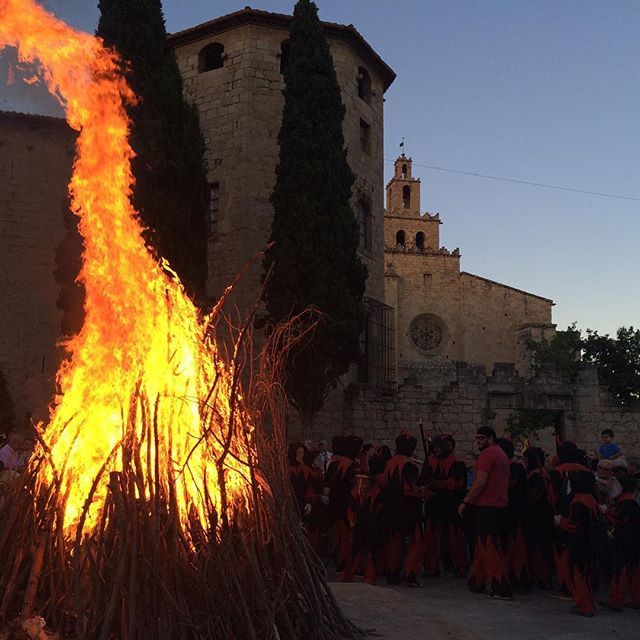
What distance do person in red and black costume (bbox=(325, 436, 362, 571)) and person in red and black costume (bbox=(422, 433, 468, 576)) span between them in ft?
3.33

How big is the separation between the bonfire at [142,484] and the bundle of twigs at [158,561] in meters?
0.01

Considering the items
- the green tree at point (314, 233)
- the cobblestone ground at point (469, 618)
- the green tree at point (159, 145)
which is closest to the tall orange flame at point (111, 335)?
the cobblestone ground at point (469, 618)

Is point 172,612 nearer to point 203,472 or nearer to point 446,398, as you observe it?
point 203,472

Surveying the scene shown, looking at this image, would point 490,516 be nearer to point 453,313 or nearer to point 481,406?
point 481,406

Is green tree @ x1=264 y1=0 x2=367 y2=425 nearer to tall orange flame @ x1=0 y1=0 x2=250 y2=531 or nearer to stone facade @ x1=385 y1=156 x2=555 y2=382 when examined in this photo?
tall orange flame @ x1=0 y1=0 x2=250 y2=531

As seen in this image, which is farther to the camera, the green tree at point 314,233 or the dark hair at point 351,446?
the green tree at point 314,233

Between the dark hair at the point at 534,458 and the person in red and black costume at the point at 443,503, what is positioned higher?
the dark hair at the point at 534,458

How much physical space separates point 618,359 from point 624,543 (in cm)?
2336

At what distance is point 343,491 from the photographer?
355 inches

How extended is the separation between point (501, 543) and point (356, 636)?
389 cm

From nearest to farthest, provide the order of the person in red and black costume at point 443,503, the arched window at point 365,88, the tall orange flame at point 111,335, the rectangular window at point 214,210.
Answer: the tall orange flame at point 111,335
the person in red and black costume at point 443,503
the rectangular window at point 214,210
the arched window at point 365,88

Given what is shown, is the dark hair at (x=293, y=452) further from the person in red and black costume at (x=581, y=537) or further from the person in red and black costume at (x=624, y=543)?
the person in red and black costume at (x=624, y=543)

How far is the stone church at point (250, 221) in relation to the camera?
18812 mm

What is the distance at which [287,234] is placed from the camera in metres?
16.4
